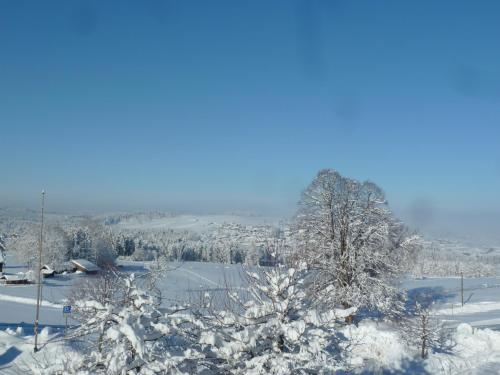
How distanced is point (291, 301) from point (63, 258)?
63311 mm

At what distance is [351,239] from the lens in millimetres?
22312

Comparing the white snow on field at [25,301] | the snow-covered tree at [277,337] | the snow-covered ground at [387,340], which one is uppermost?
the snow-covered tree at [277,337]

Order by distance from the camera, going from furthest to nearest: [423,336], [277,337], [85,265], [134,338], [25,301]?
1. [85,265]
2. [25,301]
3. [423,336]
4. [277,337]
5. [134,338]

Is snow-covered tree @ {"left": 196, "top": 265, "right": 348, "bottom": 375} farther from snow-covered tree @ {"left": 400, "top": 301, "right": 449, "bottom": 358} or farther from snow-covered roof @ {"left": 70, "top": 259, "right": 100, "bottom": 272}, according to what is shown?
snow-covered roof @ {"left": 70, "top": 259, "right": 100, "bottom": 272}

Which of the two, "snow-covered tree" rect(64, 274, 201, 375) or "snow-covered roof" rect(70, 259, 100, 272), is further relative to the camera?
"snow-covered roof" rect(70, 259, 100, 272)

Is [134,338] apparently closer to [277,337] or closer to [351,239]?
[277,337]

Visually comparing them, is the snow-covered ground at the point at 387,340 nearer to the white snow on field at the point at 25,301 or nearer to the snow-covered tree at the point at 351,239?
the white snow on field at the point at 25,301

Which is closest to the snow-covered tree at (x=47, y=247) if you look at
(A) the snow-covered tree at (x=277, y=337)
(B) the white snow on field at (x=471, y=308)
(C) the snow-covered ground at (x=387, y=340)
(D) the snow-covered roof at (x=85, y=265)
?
(D) the snow-covered roof at (x=85, y=265)

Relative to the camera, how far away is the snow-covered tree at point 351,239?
21297mm

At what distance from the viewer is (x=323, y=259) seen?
22266 millimetres

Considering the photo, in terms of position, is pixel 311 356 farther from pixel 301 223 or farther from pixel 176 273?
pixel 176 273

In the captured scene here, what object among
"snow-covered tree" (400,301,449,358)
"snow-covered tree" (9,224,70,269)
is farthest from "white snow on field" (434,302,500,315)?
"snow-covered tree" (9,224,70,269)

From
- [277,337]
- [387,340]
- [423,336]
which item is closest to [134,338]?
[277,337]

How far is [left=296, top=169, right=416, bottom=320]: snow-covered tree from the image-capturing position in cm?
2130
